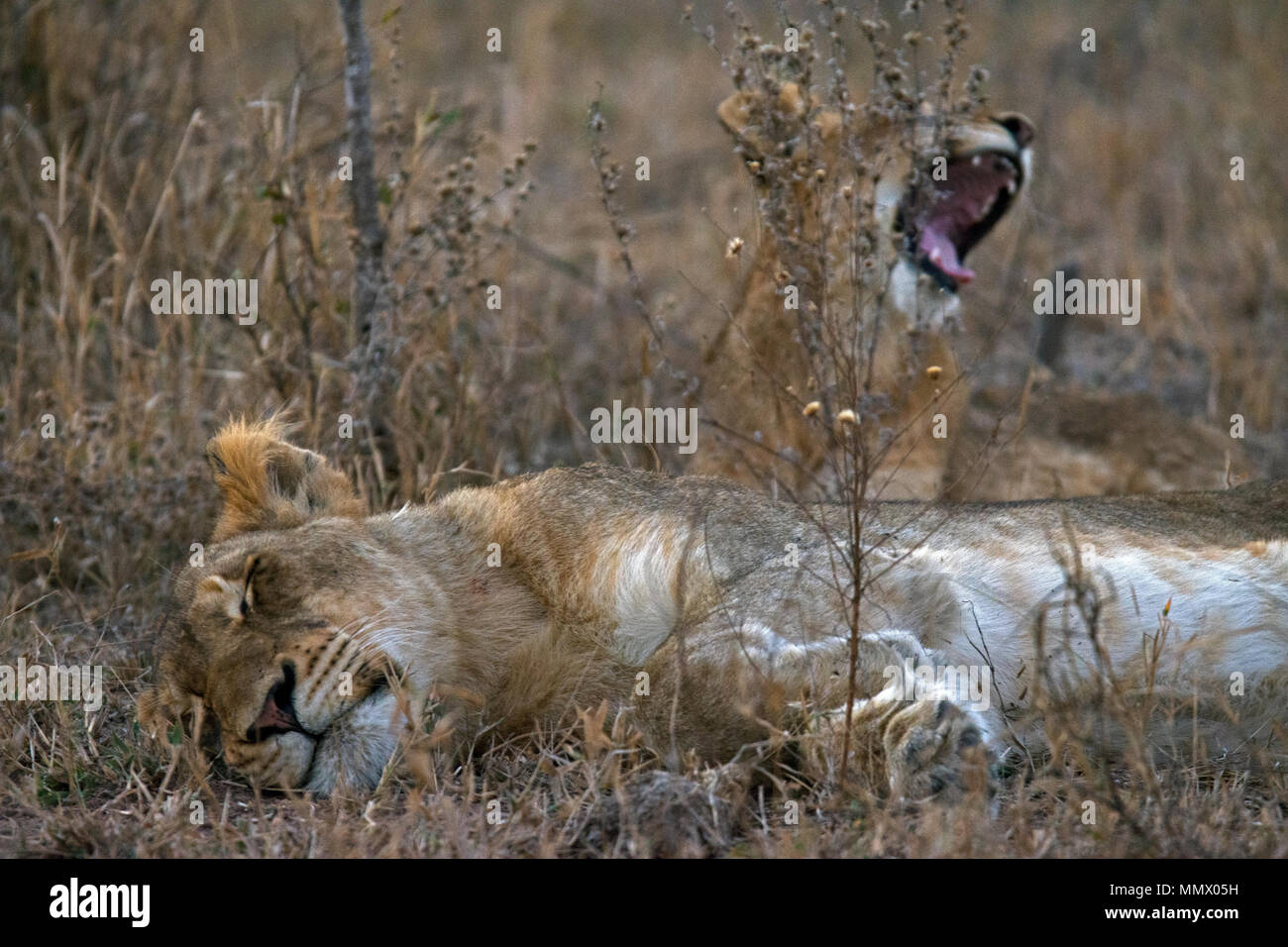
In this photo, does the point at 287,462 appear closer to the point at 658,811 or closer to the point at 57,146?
the point at 658,811

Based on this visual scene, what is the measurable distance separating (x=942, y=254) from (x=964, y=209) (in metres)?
0.24

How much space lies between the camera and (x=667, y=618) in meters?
3.51

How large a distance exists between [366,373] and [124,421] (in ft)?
3.12

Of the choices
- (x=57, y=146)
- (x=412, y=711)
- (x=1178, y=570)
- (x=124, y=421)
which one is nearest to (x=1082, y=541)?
(x=1178, y=570)

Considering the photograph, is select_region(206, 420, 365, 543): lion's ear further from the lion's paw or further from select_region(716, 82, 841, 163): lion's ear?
the lion's paw

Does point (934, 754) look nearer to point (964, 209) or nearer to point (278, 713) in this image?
point (278, 713)

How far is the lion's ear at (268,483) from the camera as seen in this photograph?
12.7ft

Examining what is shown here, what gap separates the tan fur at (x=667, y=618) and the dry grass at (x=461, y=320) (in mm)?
132

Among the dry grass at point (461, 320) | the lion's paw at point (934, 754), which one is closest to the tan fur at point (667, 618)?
the lion's paw at point (934, 754)

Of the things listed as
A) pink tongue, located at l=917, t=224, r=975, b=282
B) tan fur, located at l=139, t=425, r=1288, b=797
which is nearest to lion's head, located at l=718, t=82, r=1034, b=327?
pink tongue, located at l=917, t=224, r=975, b=282

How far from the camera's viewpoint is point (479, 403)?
539cm
